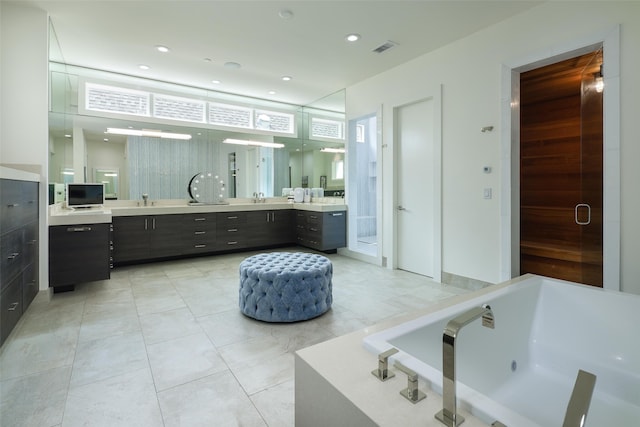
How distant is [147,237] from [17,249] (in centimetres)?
227

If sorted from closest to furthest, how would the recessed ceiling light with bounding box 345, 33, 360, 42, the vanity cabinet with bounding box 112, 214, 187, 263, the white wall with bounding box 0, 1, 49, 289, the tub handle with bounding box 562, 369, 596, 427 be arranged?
the tub handle with bounding box 562, 369, 596, 427 < the white wall with bounding box 0, 1, 49, 289 < the recessed ceiling light with bounding box 345, 33, 360, 42 < the vanity cabinet with bounding box 112, 214, 187, 263

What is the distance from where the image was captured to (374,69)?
458 cm

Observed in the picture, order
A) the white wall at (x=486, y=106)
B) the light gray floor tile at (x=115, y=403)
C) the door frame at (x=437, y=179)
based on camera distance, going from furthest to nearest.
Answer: the door frame at (x=437, y=179) → the white wall at (x=486, y=106) → the light gray floor tile at (x=115, y=403)

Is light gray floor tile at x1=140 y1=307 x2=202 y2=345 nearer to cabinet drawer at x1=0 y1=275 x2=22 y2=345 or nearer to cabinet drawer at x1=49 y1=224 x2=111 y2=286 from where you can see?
cabinet drawer at x1=0 y1=275 x2=22 y2=345

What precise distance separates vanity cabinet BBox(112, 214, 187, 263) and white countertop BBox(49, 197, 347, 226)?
3.9 inches

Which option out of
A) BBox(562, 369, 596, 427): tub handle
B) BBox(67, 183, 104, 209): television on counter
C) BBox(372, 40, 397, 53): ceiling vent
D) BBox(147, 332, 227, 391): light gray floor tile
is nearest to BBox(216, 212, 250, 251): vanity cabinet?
BBox(67, 183, 104, 209): television on counter

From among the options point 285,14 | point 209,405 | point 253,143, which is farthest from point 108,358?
point 253,143

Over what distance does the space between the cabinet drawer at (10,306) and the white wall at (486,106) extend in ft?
13.3

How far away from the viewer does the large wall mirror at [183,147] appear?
4.36 metres

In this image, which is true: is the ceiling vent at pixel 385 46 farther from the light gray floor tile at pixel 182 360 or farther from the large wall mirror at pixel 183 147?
the light gray floor tile at pixel 182 360

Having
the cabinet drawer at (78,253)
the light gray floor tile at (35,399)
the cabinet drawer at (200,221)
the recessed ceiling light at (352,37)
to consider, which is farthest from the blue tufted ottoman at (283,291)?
the recessed ceiling light at (352,37)

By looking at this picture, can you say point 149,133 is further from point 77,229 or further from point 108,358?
point 108,358

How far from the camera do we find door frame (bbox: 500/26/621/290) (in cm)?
250

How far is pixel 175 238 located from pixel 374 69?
3915 millimetres
